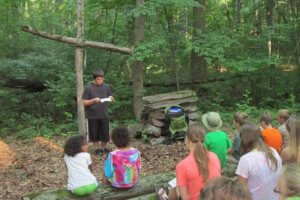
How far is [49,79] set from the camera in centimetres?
1273

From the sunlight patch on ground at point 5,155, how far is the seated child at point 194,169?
201 inches

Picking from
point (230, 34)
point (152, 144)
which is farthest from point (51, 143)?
point (230, 34)

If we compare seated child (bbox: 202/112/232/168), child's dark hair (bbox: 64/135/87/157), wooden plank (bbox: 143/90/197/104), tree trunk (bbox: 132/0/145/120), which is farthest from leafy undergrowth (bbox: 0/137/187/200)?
tree trunk (bbox: 132/0/145/120)

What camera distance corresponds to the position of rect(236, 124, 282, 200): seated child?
3.83 metres

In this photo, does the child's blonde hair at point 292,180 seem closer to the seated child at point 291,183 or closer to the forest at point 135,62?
the seated child at point 291,183

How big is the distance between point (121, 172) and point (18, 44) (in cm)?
944

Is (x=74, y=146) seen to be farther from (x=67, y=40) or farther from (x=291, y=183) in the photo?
(x=67, y=40)

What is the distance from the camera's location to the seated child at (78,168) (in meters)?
4.98

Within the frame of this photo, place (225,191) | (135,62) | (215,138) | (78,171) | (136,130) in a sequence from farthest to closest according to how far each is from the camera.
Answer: (135,62)
(136,130)
(215,138)
(78,171)
(225,191)

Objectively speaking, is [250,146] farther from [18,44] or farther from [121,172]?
[18,44]

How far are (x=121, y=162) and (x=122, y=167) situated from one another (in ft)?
0.22

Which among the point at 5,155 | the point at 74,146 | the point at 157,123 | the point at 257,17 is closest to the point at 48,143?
the point at 5,155

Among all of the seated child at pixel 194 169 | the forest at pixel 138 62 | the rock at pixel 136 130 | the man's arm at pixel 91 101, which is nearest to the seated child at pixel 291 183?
the seated child at pixel 194 169

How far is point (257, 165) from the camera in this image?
3.84m
